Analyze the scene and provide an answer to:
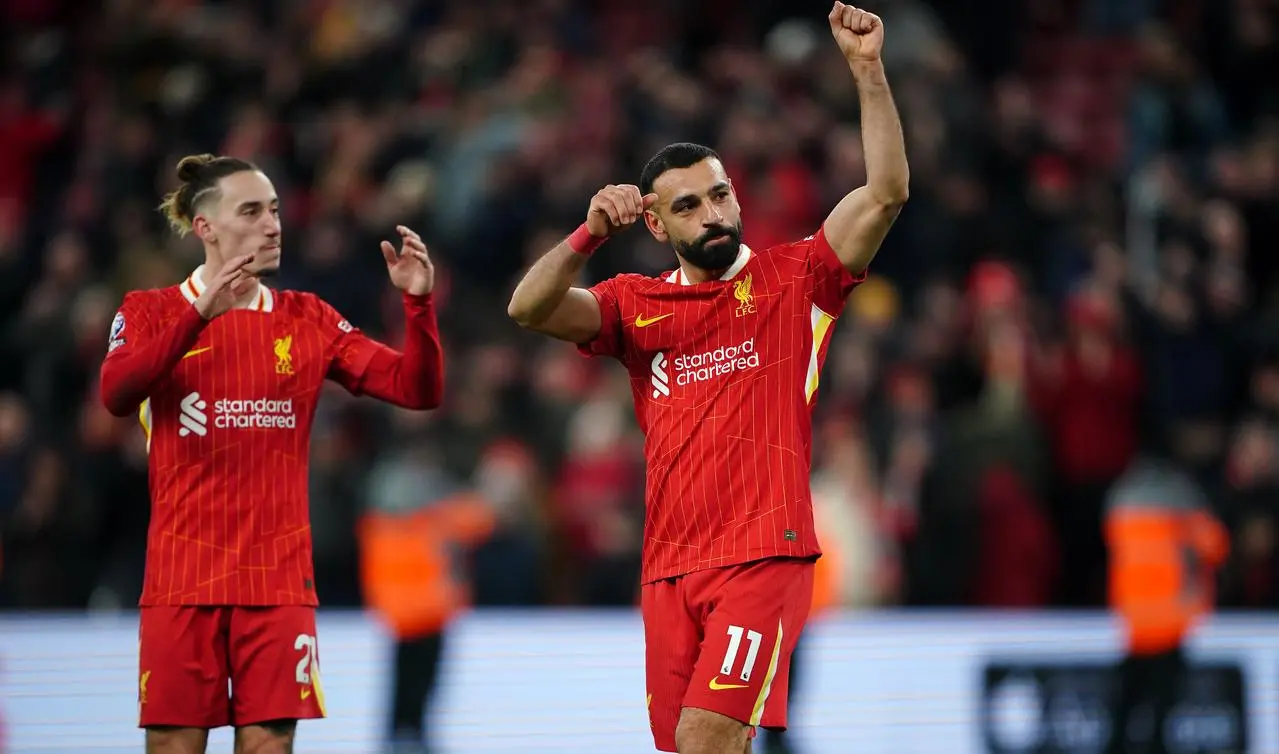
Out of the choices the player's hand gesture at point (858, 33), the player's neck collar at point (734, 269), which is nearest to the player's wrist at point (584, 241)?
the player's neck collar at point (734, 269)

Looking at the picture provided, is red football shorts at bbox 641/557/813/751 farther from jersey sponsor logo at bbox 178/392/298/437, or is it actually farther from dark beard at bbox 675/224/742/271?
jersey sponsor logo at bbox 178/392/298/437

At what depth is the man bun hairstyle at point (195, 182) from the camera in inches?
273

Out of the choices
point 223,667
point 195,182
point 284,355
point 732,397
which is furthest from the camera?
point 195,182

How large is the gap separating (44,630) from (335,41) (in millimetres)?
7184

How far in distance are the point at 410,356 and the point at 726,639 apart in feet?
5.56

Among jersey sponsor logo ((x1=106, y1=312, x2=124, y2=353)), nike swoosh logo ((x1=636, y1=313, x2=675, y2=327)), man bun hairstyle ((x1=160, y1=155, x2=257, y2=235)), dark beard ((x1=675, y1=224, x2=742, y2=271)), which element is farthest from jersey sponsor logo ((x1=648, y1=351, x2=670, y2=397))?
jersey sponsor logo ((x1=106, y1=312, x2=124, y2=353))

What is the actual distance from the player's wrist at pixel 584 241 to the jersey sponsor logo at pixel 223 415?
4.49 feet

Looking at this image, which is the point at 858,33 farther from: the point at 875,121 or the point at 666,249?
the point at 666,249

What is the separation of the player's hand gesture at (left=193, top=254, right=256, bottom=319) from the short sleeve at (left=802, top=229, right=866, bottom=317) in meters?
2.02

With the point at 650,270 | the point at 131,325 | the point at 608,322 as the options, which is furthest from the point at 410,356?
the point at 650,270

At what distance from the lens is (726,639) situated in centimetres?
611

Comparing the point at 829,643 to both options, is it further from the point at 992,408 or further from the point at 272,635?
the point at 272,635

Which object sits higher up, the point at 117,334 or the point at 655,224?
the point at 655,224

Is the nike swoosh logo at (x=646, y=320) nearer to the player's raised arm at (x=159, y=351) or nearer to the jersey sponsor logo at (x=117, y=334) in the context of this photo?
the player's raised arm at (x=159, y=351)
